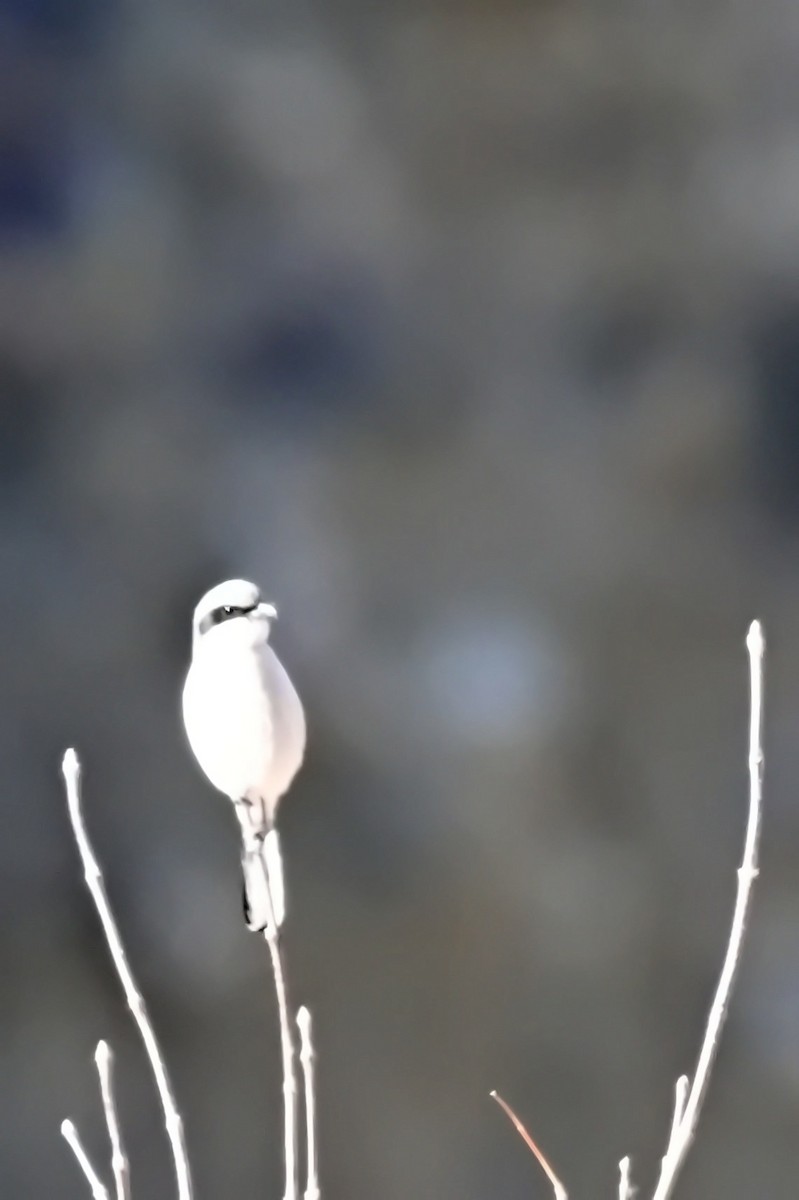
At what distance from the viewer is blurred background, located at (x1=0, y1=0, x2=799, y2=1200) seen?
85 centimetres

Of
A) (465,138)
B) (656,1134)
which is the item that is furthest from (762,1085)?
(465,138)

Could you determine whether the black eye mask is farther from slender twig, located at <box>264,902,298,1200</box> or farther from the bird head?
slender twig, located at <box>264,902,298,1200</box>

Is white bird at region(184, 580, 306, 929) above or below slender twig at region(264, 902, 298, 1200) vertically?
above

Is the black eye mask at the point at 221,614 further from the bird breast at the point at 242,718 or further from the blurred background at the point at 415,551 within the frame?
the blurred background at the point at 415,551

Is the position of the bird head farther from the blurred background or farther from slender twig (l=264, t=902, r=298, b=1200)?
the blurred background

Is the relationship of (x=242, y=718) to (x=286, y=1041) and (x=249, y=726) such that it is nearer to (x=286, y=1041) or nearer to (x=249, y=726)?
(x=249, y=726)

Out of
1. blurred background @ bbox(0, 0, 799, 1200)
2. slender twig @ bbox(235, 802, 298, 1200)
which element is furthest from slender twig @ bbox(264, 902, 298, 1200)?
blurred background @ bbox(0, 0, 799, 1200)

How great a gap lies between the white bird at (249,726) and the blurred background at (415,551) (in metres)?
0.39

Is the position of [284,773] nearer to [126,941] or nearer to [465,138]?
[126,941]

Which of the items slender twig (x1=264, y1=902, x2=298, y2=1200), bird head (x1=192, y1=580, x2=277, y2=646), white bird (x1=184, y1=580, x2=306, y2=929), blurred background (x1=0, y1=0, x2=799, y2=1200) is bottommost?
slender twig (x1=264, y1=902, x2=298, y2=1200)

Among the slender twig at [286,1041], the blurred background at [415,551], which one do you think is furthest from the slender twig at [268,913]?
the blurred background at [415,551]

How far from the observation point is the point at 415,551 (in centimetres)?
91

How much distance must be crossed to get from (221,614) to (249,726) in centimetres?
7

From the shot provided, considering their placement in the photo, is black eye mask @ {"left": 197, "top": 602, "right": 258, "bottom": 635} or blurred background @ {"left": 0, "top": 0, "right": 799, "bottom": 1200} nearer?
black eye mask @ {"left": 197, "top": 602, "right": 258, "bottom": 635}
